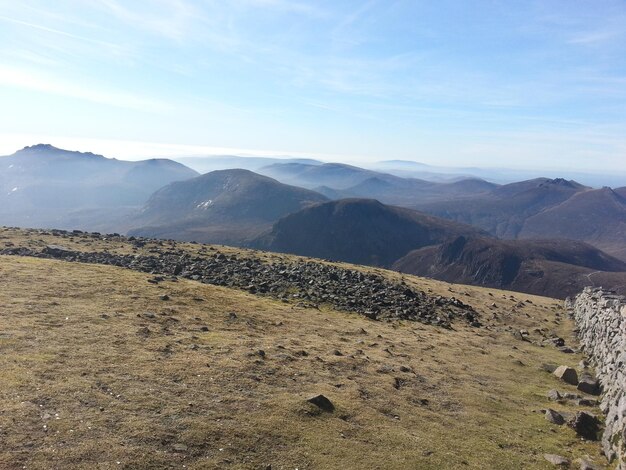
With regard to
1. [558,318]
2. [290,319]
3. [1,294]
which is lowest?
[558,318]

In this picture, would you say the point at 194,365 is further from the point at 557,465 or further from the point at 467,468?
the point at 557,465

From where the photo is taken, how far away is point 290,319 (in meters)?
34.8

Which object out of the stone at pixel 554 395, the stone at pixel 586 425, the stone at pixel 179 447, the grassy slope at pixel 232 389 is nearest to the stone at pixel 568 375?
the grassy slope at pixel 232 389

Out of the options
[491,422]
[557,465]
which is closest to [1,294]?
[491,422]

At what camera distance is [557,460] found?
60.6 ft

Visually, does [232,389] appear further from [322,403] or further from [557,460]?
[557,460]

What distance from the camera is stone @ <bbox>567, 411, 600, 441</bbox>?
2117cm

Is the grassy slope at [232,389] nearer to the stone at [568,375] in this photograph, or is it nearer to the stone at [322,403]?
the stone at [322,403]

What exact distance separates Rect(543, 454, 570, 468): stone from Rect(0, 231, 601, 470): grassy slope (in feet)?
1.16

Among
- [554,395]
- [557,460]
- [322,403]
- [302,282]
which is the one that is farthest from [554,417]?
[302,282]

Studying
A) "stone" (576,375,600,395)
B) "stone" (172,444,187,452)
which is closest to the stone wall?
"stone" (576,375,600,395)

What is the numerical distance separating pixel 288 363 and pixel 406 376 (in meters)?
7.24

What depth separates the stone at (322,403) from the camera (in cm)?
1933

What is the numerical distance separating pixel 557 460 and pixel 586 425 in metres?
4.41
